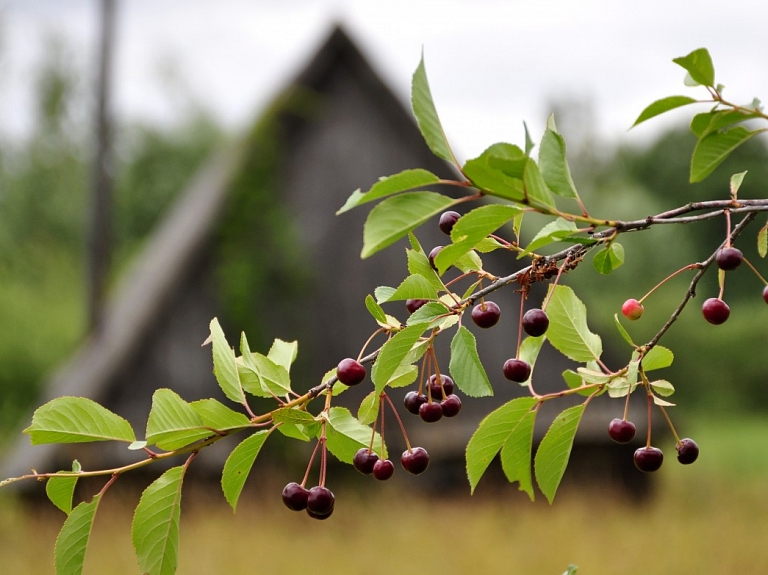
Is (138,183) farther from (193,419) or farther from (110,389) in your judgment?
(193,419)

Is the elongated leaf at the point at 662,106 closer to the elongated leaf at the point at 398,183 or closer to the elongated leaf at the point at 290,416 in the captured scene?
the elongated leaf at the point at 398,183

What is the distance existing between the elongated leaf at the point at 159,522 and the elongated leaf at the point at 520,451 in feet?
0.92

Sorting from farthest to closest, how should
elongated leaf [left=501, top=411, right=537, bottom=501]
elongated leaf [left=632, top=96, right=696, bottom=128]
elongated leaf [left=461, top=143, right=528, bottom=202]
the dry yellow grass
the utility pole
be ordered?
the utility pole < the dry yellow grass < elongated leaf [left=501, top=411, right=537, bottom=501] < elongated leaf [left=632, top=96, right=696, bottom=128] < elongated leaf [left=461, top=143, right=528, bottom=202]

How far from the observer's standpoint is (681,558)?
Result: 439 centimetres

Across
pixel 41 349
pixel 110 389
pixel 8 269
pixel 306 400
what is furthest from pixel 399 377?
pixel 8 269

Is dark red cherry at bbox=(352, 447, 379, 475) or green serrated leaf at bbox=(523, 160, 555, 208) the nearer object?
green serrated leaf at bbox=(523, 160, 555, 208)

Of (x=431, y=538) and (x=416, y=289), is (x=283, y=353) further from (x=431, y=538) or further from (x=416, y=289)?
(x=431, y=538)

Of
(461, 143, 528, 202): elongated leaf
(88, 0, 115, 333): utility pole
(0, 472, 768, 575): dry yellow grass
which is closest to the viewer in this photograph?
(461, 143, 528, 202): elongated leaf

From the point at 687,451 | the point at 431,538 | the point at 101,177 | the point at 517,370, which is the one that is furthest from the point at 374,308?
the point at 101,177

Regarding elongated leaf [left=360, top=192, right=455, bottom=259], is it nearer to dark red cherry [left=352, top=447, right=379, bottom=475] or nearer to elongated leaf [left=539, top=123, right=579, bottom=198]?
elongated leaf [left=539, top=123, right=579, bottom=198]

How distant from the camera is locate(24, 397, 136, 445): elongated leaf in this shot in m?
0.63

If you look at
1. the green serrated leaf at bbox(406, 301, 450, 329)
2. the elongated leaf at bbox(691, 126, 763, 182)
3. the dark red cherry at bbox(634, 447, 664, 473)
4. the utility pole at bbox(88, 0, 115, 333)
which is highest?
the utility pole at bbox(88, 0, 115, 333)

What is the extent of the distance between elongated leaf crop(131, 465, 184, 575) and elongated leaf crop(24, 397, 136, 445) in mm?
48

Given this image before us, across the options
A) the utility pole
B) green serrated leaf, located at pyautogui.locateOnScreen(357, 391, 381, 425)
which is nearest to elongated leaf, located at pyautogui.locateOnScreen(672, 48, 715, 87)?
green serrated leaf, located at pyautogui.locateOnScreen(357, 391, 381, 425)
